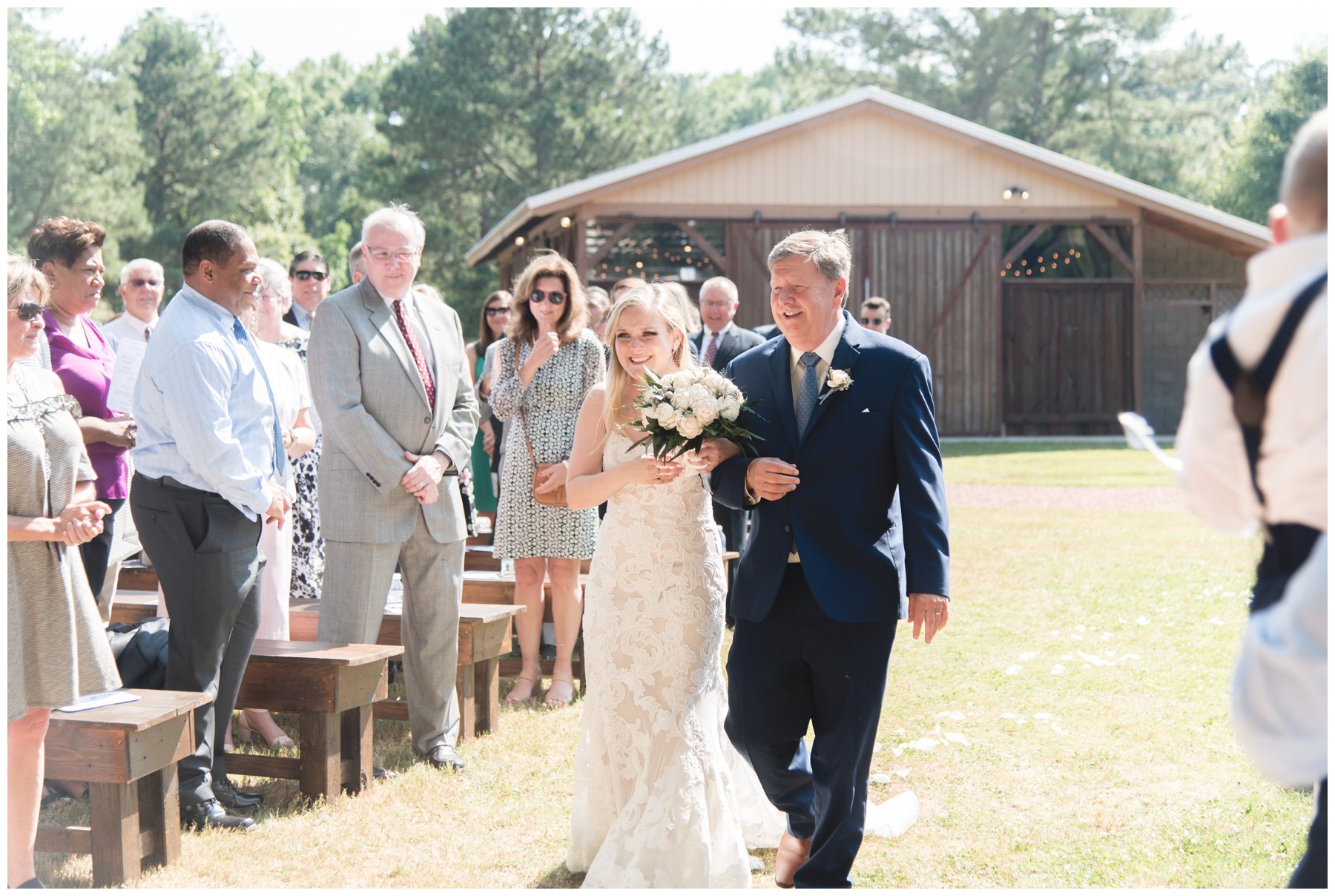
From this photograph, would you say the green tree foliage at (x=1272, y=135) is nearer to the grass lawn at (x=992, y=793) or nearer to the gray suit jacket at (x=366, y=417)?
the grass lawn at (x=992, y=793)

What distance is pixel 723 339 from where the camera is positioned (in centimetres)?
860

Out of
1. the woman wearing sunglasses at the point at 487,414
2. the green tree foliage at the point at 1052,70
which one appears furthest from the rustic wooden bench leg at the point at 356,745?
the green tree foliage at the point at 1052,70

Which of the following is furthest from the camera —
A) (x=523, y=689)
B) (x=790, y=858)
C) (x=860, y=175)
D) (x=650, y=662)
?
(x=860, y=175)

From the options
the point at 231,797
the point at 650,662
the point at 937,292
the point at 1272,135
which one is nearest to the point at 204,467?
the point at 231,797

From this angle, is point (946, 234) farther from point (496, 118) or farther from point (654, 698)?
point (654, 698)

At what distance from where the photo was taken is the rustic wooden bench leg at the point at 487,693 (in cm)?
619

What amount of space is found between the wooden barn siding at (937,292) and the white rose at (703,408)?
64.2 feet

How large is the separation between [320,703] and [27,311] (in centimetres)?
192

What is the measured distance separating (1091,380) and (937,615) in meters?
23.0

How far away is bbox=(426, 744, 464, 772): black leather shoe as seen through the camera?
5.54 metres

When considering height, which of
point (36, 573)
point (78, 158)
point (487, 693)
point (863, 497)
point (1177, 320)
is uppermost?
point (78, 158)

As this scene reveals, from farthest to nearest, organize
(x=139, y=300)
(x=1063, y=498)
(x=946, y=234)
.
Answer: (x=946, y=234) < (x=1063, y=498) < (x=139, y=300)

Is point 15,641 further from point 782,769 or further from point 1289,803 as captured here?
point 1289,803

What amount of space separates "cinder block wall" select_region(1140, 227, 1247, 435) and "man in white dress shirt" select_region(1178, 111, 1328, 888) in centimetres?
2608
